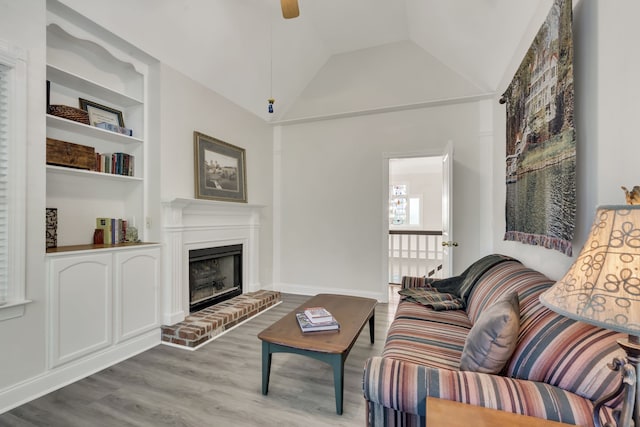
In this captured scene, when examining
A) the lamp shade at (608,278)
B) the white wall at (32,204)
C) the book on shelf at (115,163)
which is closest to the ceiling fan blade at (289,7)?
the white wall at (32,204)

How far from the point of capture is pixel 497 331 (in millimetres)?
1179

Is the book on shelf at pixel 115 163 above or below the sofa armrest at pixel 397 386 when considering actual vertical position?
above

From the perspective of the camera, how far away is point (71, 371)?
213 cm

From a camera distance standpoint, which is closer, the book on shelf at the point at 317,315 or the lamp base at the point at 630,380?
the lamp base at the point at 630,380

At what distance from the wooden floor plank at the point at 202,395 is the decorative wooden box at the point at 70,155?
5.30ft

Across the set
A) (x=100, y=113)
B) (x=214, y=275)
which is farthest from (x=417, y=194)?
(x=100, y=113)

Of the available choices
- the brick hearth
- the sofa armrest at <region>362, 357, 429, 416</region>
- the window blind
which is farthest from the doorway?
the window blind

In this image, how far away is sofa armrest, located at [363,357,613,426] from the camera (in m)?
0.93

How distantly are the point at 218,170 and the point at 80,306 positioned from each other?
75.4 inches

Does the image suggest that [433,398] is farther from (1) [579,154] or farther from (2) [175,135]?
(2) [175,135]

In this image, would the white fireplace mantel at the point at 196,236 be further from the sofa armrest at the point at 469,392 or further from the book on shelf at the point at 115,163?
the sofa armrest at the point at 469,392

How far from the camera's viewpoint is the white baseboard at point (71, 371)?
6.03 ft

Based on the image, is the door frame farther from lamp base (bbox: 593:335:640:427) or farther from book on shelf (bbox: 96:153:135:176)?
lamp base (bbox: 593:335:640:427)

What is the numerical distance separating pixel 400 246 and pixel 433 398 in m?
4.87
